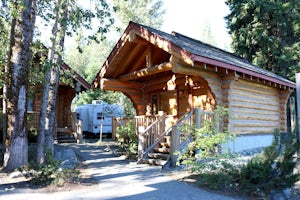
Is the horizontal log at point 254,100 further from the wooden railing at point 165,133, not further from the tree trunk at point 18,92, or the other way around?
the tree trunk at point 18,92

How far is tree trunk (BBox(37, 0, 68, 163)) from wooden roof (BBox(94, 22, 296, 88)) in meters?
2.86

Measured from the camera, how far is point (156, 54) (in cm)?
1335

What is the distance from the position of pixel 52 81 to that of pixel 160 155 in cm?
450

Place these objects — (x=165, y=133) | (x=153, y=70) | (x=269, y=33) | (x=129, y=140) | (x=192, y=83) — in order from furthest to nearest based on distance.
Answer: (x=269, y=33)
(x=192, y=83)
(x=129, y=140)
(x=153, y=70)
(x=165, y=133)

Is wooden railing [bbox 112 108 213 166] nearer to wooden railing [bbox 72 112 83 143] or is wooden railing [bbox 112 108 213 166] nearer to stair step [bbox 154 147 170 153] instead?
stair step [bbox 154 147 170 153]

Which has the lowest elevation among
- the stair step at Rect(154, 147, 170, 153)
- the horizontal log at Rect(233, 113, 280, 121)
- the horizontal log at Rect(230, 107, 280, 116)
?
the stair step at Rect(154, 147, 170, 153)

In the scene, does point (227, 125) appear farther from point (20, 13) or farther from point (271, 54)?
point (271, 54)

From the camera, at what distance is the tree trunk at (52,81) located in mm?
9266

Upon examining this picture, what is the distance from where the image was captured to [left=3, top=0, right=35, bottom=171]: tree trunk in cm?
815

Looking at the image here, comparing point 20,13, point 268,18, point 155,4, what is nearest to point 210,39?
point 155,4

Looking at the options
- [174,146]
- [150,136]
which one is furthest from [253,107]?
[174,146]

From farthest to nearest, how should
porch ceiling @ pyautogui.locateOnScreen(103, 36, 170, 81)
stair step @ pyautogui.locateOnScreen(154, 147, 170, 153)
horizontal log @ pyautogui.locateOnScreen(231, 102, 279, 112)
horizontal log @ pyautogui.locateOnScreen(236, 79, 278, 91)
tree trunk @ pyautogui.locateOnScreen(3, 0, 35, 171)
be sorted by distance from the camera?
porch ceiling @ pyautogui.locateOnScreen(103, 36, 170, 81) → horizontal log @ pyautogui.locateOnScreen(236, 79, 278, 91) → horizontal log @ pyautogui.locateOnScreen(231, 102, 279, 112) → stair step @ pyautogui.locateOnScreen(154, 147, 170, 153) → tree trunk @ pyautogui.locateOnScreen(3, 0, 35, 171)

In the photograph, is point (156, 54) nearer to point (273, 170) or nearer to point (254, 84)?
point (254, 84)

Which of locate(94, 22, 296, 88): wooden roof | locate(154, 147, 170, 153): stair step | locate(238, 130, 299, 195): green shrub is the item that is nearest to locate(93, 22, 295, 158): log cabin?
locate(94, 22, 296, 88): wooden roof
